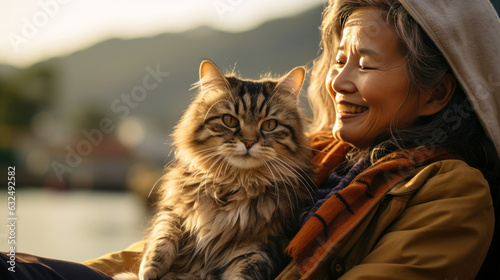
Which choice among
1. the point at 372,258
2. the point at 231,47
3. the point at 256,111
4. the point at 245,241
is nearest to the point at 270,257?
the point at 245,241

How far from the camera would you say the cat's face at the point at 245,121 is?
1.84 meters

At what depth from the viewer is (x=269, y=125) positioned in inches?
78.8

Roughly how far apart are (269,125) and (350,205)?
0.64 m

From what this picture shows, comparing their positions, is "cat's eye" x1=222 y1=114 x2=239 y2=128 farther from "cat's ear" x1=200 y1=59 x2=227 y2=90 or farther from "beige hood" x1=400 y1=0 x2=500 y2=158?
"beige hood" x1=400 y1=0 x2=500 y2=158

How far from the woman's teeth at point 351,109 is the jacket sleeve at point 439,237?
0.51 m

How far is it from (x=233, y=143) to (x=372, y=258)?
0.75 m

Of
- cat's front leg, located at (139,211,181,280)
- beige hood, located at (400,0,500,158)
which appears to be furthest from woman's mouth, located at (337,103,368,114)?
cat's front leg, located at (139,211,181,280)

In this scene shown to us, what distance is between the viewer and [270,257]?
65.8 inches

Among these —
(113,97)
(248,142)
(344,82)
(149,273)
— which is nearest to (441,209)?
(344,82)

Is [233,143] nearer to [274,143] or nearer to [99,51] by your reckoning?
Answer: [274,143]

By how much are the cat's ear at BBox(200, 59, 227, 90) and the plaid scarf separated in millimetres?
837

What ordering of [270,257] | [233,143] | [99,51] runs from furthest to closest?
[99,51]
[233,143]
[270,257]

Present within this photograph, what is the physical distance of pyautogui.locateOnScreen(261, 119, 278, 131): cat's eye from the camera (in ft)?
6.51

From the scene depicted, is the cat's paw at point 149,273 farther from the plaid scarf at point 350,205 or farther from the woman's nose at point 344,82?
the woman's nose at point 344,82
